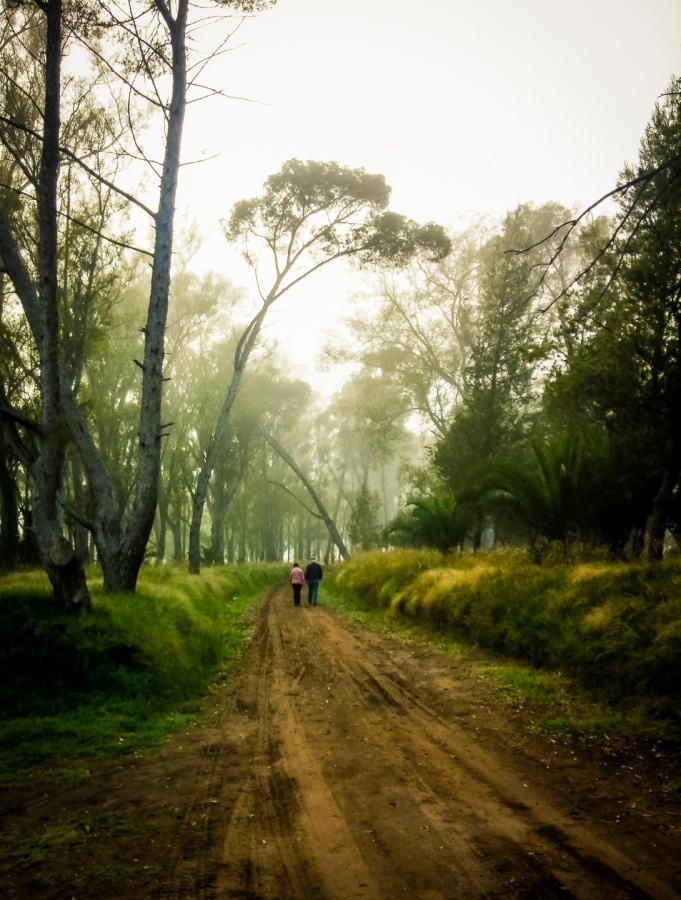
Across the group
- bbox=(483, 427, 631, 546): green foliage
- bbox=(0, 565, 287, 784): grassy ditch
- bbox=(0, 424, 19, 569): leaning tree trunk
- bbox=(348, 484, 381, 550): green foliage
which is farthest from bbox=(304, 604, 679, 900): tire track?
bbox=(348, 484, 381, 550): green foliage

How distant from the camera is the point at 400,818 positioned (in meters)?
3.31

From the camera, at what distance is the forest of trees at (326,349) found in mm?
7387

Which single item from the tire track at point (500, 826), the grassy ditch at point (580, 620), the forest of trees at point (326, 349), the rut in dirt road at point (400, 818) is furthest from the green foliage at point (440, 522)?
the tire track at point (500, 826)

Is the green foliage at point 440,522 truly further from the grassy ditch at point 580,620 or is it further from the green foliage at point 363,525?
the green foliage at point 363,525

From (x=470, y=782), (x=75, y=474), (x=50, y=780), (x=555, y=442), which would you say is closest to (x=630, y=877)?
(x=470, y=782)

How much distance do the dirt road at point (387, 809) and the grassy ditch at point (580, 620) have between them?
3.17ft

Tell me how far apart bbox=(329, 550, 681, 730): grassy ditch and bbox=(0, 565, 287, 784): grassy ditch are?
3.99m

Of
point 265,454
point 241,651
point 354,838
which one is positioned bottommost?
point 241,651

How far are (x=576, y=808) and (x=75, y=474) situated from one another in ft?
58.0

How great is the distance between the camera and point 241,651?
921 cm

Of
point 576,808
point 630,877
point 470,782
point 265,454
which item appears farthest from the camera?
point 265,454

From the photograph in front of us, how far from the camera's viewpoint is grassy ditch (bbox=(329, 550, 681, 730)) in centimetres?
492

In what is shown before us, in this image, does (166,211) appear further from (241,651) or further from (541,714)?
(541,714)

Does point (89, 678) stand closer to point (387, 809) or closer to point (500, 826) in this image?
point (387, 809)
